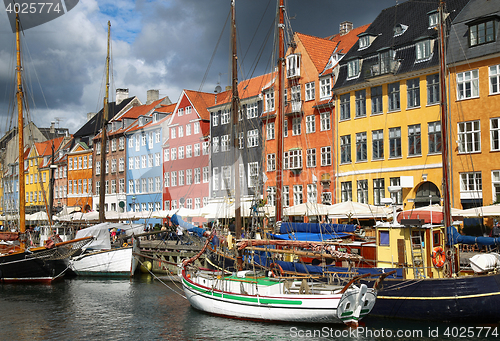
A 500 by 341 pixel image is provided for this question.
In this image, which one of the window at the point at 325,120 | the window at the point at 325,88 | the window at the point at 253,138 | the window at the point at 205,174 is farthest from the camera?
the window at the point at 205,174

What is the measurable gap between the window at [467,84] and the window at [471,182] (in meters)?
4.87

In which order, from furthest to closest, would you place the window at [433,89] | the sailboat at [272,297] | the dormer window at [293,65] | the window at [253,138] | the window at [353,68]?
the window at [253,138]
the dormer window at [293,65]
the window at [353,68]
the window at [433,89]
the sailboat at [272,297]

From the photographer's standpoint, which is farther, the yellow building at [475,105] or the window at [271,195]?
the window at [271,195]

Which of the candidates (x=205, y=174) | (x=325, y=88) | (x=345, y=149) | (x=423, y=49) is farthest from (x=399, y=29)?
(x=205, y=174)

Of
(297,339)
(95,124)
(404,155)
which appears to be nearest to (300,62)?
(404,155)

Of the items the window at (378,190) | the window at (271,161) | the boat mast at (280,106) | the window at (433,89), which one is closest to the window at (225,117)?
the window at (271,161)

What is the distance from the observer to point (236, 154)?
25.9 metres

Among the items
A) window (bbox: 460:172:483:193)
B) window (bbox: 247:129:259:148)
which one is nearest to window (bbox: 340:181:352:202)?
window (bbox: 460:172:483:193)

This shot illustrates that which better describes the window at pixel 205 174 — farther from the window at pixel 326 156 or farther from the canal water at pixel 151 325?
the canal water at pixel 151 325

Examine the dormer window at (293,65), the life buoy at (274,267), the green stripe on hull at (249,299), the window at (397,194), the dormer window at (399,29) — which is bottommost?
the green stripe on hull at (249,299)

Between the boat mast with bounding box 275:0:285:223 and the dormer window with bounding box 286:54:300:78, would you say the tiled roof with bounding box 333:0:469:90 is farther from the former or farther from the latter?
the boat mast with bounding box 275:0:285:223

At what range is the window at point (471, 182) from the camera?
32.2 meters

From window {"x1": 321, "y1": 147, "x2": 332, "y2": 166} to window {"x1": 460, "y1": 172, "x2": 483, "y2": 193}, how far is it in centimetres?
1118

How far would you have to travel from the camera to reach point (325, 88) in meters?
42.7
